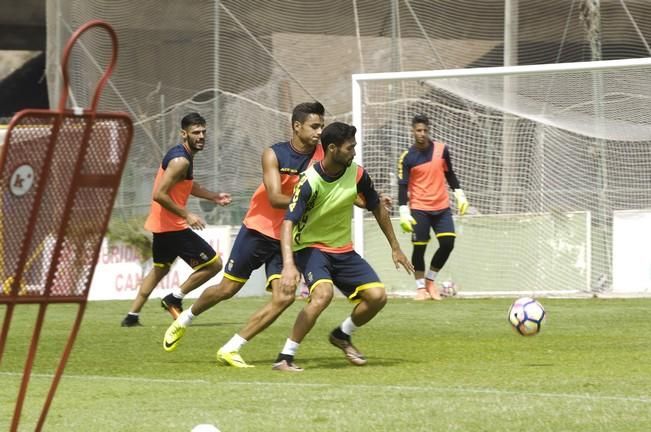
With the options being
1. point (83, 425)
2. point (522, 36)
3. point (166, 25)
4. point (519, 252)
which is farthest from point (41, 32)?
point (83, 425)

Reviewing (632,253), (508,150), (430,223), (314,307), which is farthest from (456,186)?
(314,307)

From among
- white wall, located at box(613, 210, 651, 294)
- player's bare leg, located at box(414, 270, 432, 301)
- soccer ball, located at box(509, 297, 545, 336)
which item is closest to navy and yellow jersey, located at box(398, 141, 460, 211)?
player's bare leg, located at box(414, 270, 432, 301)

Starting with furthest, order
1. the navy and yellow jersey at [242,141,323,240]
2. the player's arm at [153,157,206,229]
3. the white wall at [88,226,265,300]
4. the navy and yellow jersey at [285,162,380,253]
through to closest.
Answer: the white wall at [88,226,265,300]
the player's arm at [153,157,206,229]
the navy and yellow jersey at [242,141,323,240]
the navy and yellow jersey at [285,162,380,253]

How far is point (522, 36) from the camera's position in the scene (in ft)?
78.7

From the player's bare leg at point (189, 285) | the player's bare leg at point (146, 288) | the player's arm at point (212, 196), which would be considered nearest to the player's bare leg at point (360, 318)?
the player's arm at point (212, 196)

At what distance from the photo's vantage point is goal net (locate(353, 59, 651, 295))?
1848 cm

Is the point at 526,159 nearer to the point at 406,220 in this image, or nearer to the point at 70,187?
the point at 406,220

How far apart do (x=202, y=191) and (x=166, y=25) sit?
10916mm

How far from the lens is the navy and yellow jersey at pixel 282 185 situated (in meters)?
10.5

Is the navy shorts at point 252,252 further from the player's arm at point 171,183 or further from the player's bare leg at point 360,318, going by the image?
the player's arm at point 171,183

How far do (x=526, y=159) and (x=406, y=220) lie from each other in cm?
263

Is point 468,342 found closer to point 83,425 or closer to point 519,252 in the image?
point 83,425

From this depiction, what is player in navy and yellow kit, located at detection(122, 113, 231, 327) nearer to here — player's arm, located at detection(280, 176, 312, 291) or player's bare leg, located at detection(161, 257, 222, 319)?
player's bare leg, located at detection(161, 257, 222, 319)

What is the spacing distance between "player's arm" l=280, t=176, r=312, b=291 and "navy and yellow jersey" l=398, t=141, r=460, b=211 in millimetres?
8037
